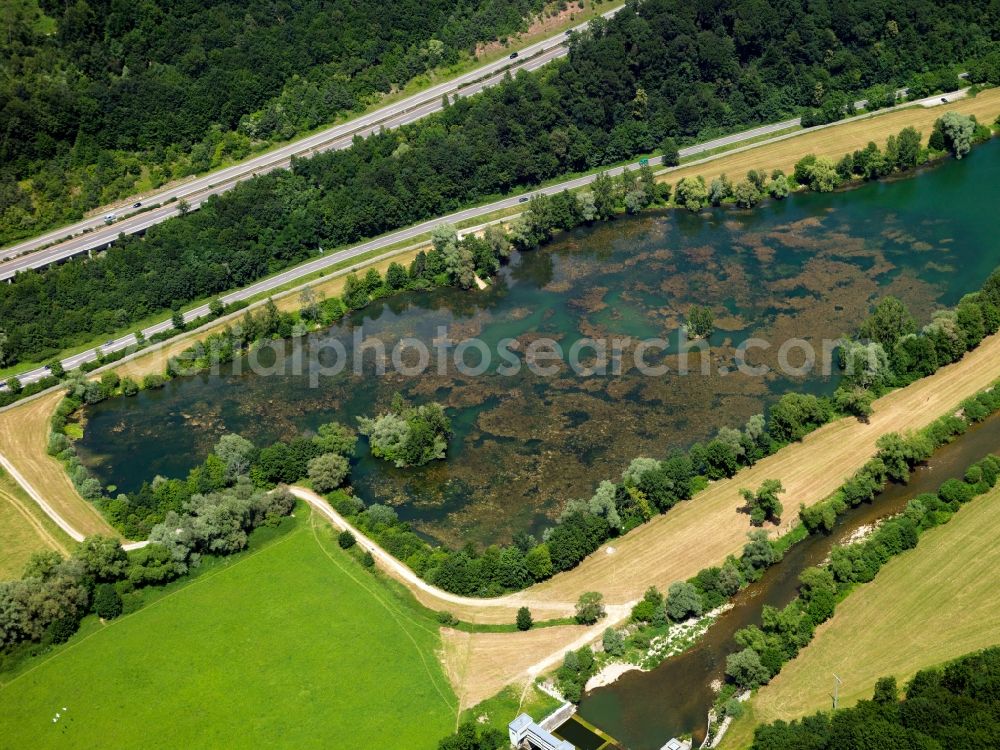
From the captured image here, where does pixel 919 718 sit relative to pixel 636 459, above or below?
below

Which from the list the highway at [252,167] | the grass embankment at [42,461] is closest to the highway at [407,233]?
the grass embankment at [42,461]

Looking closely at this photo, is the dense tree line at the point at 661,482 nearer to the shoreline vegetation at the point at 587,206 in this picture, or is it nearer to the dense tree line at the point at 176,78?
the shoreline vegetation at the point at 587,206

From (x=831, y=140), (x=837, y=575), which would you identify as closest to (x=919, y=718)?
(x=837, y=575)

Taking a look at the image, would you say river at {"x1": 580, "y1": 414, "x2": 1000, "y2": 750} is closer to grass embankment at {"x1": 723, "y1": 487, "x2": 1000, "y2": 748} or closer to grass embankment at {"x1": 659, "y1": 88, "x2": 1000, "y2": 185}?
grass embankment at {"x1": 723, "y1": 487, "x2": 1000, "y2": 748}

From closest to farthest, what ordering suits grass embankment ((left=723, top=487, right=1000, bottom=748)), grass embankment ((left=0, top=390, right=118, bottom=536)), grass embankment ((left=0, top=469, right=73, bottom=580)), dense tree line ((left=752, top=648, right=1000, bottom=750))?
dense tree line ((left=752, top=648, right=1000, bottom=750)) < grass embankment ((left=723, top=487, right=1000, bottom=748)) < grass embankment ((left=0, top=469, right=73, bottom=580)) < grass embankment ((left=0, top=390, right=118, bottom=536))

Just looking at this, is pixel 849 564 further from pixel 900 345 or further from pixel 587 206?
pixel 587 206

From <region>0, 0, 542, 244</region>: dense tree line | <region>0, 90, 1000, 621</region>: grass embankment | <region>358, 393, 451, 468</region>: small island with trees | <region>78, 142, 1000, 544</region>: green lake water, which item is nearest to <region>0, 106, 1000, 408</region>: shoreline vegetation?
<region>78, 142, 1000, 544</region>: green lake water
